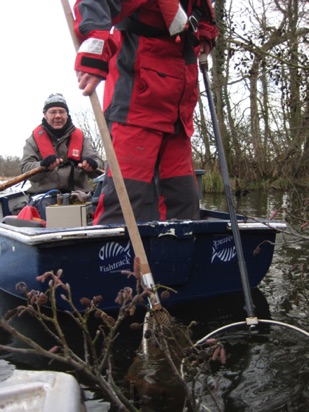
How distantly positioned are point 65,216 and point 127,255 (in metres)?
0.85

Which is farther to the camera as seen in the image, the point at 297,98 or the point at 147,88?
the point at 297,98

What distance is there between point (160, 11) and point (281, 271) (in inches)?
91.4

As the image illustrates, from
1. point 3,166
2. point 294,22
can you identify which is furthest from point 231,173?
point 3,166

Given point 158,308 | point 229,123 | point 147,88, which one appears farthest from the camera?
point 229,123

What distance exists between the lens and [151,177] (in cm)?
344

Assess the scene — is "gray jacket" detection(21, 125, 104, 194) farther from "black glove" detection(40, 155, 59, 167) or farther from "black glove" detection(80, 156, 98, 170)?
"black glove" detection(40, 155, 59, 167)

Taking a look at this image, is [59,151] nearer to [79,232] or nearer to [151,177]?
[151,177]

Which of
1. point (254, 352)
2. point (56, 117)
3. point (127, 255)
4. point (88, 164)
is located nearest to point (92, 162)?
point (88, 164)

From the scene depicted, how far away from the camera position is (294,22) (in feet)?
27.0

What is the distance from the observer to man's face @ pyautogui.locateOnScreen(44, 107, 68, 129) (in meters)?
5.10

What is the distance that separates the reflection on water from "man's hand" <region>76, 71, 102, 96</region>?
1237 millimetres

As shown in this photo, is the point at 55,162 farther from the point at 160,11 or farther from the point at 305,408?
the point at 305,408

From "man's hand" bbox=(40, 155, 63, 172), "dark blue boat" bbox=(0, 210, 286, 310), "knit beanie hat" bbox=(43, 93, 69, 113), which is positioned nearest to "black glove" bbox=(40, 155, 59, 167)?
"man's hand" bbox=(40, 155, 63, 172)

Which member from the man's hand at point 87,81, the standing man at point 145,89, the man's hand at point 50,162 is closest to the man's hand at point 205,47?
the standing man at point 145,89
